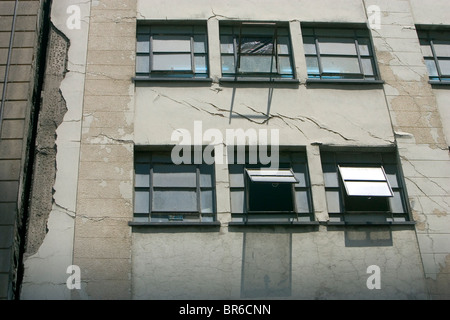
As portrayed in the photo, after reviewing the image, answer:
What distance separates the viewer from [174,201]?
10.2 m

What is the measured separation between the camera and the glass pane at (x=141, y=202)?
10.1 m

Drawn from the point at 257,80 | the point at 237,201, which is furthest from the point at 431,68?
the point at 237,201

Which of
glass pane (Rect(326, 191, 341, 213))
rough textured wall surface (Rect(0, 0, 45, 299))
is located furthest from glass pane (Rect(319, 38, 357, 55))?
rough textured wall surface (Rect(0, 0, 45, 299))

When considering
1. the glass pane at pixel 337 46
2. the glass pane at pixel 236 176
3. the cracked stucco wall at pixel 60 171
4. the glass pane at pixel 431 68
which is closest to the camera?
the cracked stucco wall at pixel 60 171

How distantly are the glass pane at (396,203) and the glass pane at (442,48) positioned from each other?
3.70m

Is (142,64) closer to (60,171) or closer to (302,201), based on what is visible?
(60,171)

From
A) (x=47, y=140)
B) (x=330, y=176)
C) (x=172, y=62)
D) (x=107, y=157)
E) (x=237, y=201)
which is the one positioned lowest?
(x=237, y=201)

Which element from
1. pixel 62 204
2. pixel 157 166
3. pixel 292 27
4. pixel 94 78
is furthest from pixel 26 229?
pixel 292 27

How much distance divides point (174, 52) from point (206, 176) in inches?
117

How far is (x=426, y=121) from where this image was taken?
11016 millimetres

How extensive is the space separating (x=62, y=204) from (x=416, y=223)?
20.6ft

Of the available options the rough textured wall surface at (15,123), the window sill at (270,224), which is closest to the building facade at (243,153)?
the window sill at (270,224)

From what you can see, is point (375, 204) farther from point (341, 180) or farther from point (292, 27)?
point (292, 27)

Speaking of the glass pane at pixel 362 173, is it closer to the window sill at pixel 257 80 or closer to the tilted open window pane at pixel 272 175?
the tilted open window pane at pixel 272 175
